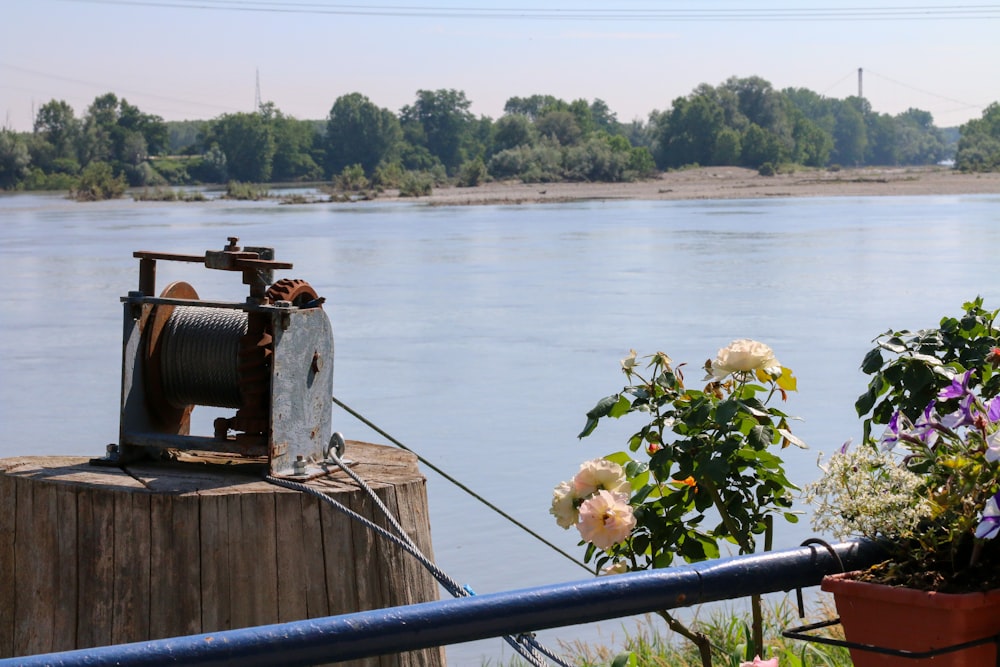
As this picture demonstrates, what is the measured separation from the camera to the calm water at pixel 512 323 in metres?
8.95

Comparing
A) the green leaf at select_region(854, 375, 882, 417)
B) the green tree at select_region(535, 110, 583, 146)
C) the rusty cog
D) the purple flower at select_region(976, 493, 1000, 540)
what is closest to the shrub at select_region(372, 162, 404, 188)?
the green tree at select_region(535, 110, 583, 146)

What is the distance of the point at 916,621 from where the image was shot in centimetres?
156

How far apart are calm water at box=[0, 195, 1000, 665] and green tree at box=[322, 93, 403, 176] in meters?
94.4

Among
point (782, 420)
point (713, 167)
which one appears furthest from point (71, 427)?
point (713, 167)

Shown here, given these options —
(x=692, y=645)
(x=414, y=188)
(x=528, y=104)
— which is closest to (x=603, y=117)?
(x=528, y=104)

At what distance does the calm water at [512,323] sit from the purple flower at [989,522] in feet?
14.8

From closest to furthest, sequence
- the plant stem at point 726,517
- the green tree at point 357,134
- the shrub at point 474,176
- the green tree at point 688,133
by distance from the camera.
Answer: the plant stem at point 726,517, the shrub at point 474,176, the green tree at point 688,133, the green tree at point 357,134

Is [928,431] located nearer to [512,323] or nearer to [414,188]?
[512,323]

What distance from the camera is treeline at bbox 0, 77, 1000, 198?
96875 millimetres

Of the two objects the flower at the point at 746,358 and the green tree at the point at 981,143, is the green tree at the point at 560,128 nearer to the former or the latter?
the green tree at the point at 981,143

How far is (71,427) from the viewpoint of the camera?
10148 millimetres

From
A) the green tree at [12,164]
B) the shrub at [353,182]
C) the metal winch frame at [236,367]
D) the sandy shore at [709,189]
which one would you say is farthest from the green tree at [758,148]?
the metal winch frame at [236,367]

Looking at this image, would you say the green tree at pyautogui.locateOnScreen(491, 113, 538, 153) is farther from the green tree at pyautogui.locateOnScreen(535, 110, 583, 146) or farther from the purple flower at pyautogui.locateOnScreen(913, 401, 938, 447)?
the purple flower at pyautogui.locateOnScreen(913, 401, 938, 447)

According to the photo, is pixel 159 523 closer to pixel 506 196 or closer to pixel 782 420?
pixel 782 420
